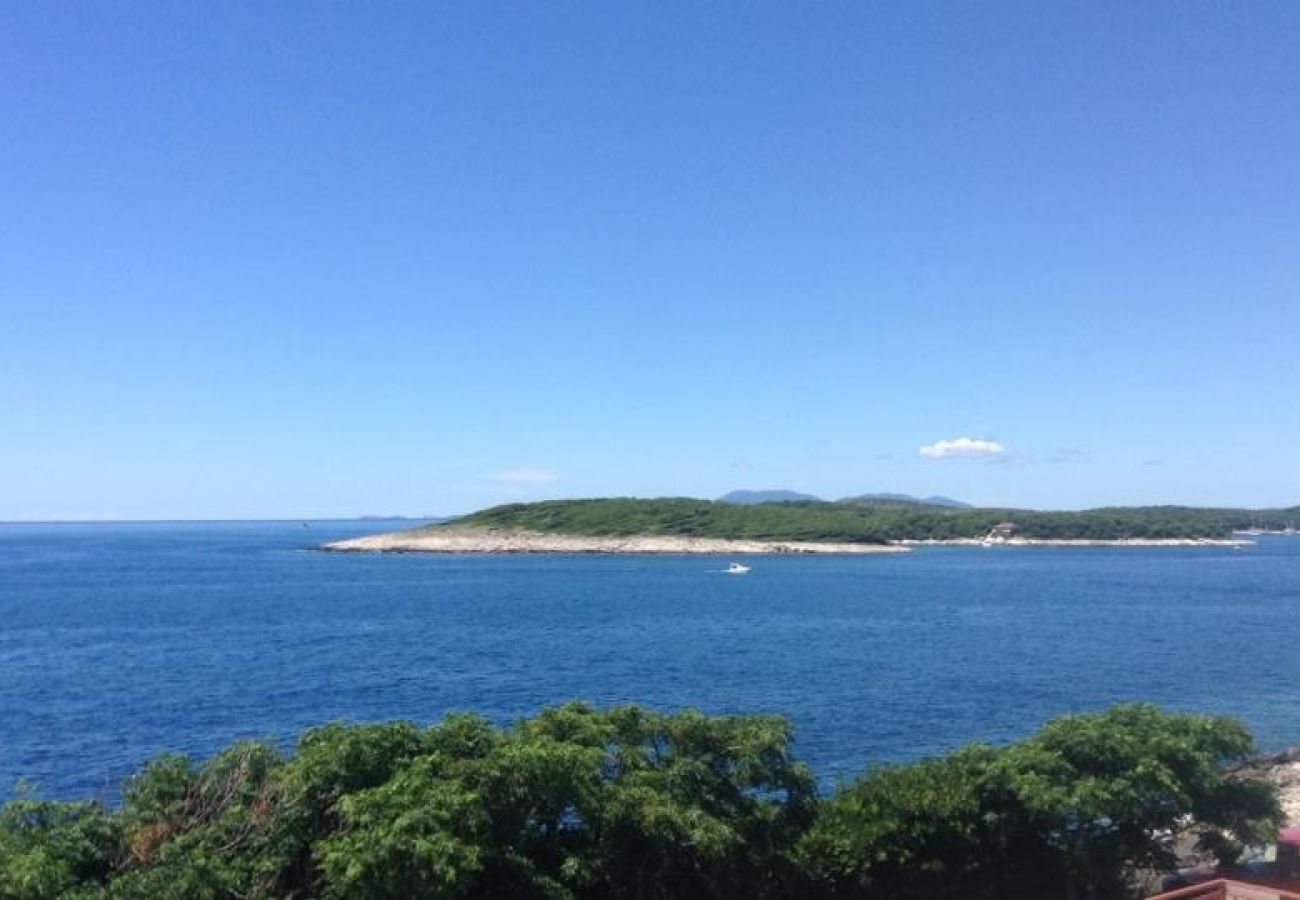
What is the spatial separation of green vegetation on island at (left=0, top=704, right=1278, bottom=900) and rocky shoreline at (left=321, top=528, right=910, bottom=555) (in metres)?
143

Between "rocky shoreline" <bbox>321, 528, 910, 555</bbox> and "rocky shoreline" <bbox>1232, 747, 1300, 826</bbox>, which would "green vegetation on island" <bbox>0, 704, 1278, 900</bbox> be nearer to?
"rocky shoreline" <bbox>1232, 747, 1300, 826</bbox>

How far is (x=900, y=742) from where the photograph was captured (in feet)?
118

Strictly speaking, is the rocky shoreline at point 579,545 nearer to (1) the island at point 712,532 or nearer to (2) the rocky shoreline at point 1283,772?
(1) the island at point 712,532

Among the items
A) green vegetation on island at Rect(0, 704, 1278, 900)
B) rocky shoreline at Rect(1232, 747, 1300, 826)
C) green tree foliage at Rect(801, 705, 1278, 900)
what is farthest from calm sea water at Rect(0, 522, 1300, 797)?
green vegetation on island at Rect(0, 704, 1278, 900)

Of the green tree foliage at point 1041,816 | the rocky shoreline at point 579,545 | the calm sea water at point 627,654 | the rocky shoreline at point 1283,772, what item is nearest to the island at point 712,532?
the rocky shoreline at point 579,545

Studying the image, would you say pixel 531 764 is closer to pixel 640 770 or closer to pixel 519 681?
pixel 640 770

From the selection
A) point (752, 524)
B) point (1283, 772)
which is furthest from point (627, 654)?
point (752, 524)

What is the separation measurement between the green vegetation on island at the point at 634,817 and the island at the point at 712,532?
143881 millimetres

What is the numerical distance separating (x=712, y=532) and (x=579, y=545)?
76.9 ft

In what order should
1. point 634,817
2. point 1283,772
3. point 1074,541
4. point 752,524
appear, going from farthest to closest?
point 1074,541, point 752,524, point 1283,772, point 634,817

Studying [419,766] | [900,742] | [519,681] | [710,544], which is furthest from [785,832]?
[710,544]

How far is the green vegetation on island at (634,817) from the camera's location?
42.0ft

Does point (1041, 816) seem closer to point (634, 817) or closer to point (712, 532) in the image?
point (634, 817)

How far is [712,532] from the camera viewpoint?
174m
